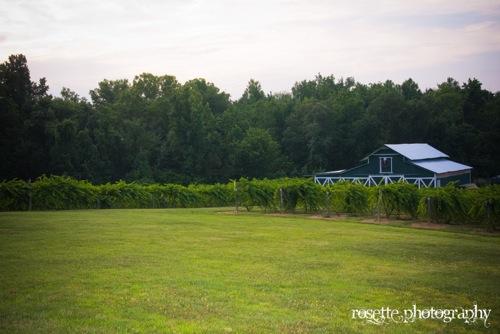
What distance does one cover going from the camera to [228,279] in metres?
11.7

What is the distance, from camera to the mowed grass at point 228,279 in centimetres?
886

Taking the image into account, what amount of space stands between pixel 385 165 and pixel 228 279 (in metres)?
46.6

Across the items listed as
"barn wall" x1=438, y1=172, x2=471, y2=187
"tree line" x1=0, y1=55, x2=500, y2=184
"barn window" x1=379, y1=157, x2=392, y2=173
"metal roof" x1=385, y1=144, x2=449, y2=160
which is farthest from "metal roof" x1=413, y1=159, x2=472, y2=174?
"tree line" x1=0, y1=55, x2=500, y2=184

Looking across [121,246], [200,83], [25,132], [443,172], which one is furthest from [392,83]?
[121,246]

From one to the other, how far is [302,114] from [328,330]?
7009 cm

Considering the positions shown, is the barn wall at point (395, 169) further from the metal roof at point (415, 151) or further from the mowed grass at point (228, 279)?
the mowed grass at point (228, 279)

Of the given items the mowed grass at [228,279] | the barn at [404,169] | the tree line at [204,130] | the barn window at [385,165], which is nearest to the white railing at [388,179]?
the barn at [404,169]

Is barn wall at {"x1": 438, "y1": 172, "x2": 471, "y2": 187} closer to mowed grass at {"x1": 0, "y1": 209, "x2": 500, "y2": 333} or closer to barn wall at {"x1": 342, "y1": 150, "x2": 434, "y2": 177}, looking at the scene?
barn wall at {"x1": 342, "y1": 150, "x2": 434, "y2": 177}

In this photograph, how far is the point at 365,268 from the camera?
13.5m

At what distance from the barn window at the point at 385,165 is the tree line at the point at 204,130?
16.4 m

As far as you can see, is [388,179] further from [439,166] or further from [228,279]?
[228,279]

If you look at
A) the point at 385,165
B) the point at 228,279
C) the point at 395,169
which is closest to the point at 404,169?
the point at 395,169

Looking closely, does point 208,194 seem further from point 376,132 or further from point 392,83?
point 392,83

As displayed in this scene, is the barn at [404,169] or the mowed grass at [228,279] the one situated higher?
the barn at [404,169]
